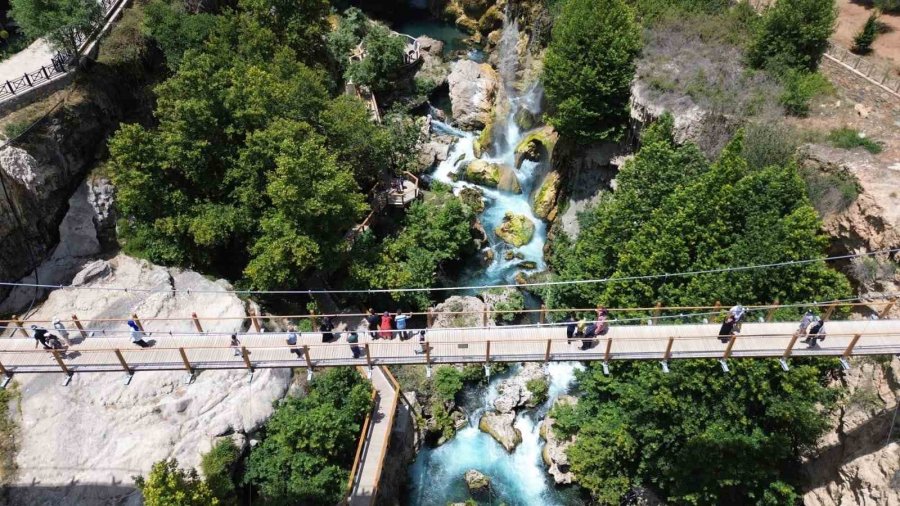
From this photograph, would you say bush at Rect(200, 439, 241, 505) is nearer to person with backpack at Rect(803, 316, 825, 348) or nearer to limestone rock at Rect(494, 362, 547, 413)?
limestone rock at Rect(494, 362, 547, 413)

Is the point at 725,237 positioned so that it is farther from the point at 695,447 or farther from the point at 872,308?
the point at 695,447

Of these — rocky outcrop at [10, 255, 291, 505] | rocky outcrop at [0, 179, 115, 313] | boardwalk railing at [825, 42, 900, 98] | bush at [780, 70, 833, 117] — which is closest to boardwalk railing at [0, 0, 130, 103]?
rocky outcrop at [0, 179, 115, 313]

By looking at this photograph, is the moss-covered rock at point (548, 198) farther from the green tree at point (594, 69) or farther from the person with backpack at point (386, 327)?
the person with backpack at point (386, 327)

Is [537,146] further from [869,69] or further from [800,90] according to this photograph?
[869,69]

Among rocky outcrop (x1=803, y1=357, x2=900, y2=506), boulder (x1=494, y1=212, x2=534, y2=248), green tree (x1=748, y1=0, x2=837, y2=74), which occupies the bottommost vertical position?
boulder (x1=494, y1=212, x2=534, y2=248)

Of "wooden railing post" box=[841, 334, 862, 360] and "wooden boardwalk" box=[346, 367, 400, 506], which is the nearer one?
"wooden railing post" box=[841, 334, 862, 360]

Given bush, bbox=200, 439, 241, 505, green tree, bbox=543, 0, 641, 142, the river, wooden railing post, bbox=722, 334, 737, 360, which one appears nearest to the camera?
wooden railing post, bbox=722, 334, 737, 360
